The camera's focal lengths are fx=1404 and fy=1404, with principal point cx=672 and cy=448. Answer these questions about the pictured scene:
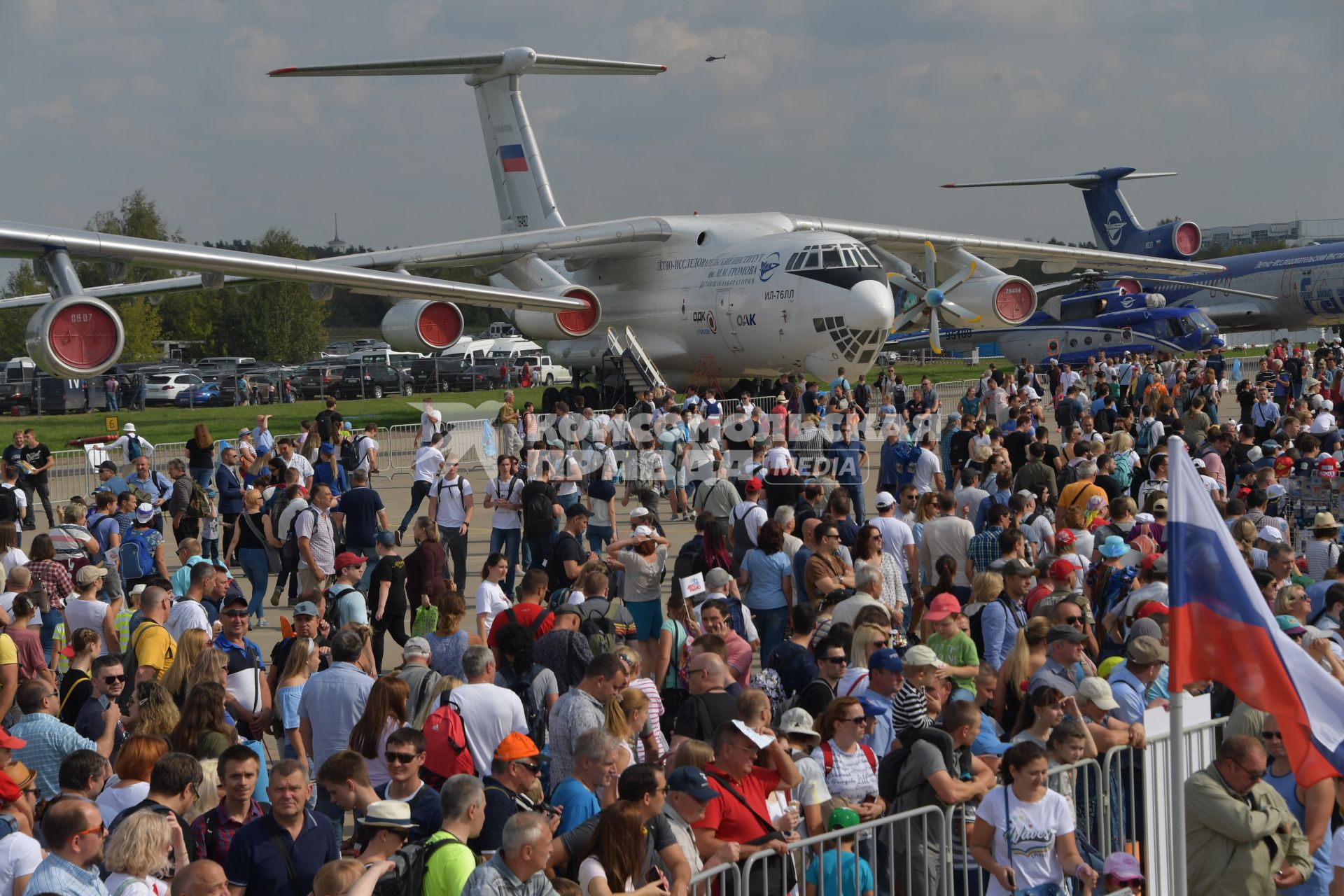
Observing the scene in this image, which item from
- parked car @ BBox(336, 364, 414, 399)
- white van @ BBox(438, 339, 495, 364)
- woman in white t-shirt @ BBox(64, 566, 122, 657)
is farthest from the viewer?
white van @ BBox(438, 339, 495, 364)

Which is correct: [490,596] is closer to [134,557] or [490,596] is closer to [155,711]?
[155,711]

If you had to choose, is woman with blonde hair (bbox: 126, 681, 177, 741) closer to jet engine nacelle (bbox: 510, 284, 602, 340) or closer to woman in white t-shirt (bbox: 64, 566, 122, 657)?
woman in white t-shirt (bbox: 64, 566, 122, 657)

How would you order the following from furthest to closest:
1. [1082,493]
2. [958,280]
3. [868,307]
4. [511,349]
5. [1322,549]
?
1. [511,349]
2. [958,280]
3. [868,307]
4. [1082,493]
5. [1322,549]

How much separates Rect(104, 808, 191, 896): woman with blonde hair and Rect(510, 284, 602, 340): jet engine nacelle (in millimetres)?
14468

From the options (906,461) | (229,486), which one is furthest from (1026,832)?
(229,486)

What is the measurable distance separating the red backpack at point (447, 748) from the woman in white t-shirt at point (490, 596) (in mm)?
2545

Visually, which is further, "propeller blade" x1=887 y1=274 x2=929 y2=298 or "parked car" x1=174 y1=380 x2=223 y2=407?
"parked car" x1=174 y1=380 x2=223 y2=407

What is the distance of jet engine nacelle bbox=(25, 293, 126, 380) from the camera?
11875mm

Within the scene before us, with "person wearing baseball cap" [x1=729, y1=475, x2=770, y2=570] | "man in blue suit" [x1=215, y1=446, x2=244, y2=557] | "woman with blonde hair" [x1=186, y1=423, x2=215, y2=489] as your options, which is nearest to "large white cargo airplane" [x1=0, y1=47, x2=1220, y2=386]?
"woman with blonde hair" [x1=186, y1=423, x2=215, y2=489]

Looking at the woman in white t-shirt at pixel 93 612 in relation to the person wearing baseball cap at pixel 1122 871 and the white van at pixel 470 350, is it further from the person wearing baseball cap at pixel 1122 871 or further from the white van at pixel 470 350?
the white van at pixel 470 350

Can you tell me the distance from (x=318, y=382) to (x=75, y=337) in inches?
1376

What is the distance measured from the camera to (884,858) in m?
6.01

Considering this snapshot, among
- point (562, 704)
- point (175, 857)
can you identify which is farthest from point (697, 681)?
point (175, 857)

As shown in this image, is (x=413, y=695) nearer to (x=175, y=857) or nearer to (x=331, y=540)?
(x=175, y=857)
